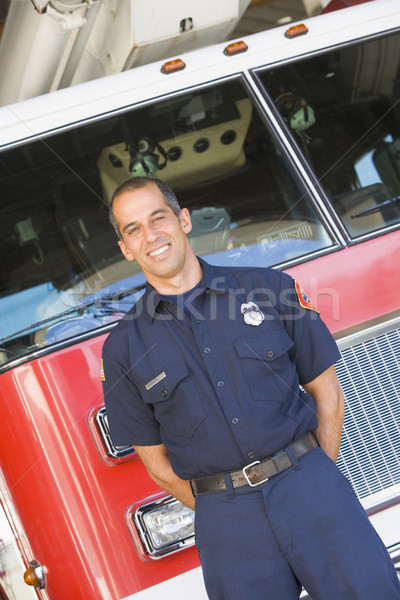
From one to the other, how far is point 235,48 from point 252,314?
1.54m

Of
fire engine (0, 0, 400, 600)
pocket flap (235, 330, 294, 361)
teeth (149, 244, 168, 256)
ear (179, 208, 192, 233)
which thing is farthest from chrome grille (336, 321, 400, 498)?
teeth (149, 244, 168, 256)

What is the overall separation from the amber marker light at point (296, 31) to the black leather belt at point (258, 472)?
197cm

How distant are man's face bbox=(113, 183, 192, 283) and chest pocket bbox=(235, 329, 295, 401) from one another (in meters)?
0.34

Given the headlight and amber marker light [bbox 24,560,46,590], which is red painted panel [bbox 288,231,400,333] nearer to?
the headlight

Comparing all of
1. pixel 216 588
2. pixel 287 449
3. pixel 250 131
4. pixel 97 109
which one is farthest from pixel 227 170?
pixel 216 588

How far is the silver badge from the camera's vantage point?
2.27 m

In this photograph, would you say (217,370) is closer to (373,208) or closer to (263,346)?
(263,346)

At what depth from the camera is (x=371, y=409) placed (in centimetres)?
290

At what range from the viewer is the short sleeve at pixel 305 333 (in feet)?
7.55

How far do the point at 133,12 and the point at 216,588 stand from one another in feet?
8.41

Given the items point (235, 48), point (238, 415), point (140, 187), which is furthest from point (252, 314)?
point (235, 48)

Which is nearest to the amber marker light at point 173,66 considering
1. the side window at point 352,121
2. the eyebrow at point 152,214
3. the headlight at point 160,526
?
the side window at point 352,121

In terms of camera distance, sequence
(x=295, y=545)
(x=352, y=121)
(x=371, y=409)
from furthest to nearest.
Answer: (x=352, y=121) < (x=371, y=409) < (x=295, y=545)

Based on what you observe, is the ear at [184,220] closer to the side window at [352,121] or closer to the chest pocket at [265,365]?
the chest pocket at [265,365]
